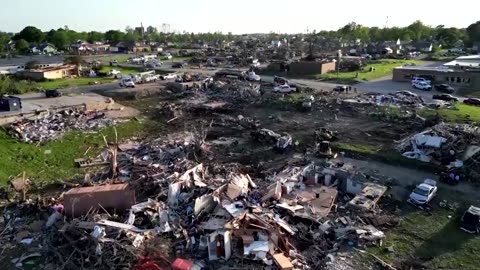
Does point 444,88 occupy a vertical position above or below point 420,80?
below

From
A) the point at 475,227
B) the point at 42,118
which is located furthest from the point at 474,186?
the point at 42,118

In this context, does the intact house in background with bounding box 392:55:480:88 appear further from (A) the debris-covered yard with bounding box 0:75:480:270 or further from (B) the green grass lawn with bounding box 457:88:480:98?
(A) the debris-covered yard with bounding box 0:75:480:270

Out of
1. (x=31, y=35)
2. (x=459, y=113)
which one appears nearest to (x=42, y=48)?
(x=31, y=35)

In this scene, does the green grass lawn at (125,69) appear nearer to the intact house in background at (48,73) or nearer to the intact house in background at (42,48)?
the intact house in background at (48,73)

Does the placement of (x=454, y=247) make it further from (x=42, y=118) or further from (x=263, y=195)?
(x=42, y=118)

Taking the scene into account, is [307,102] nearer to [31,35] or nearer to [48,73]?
[48,73]
